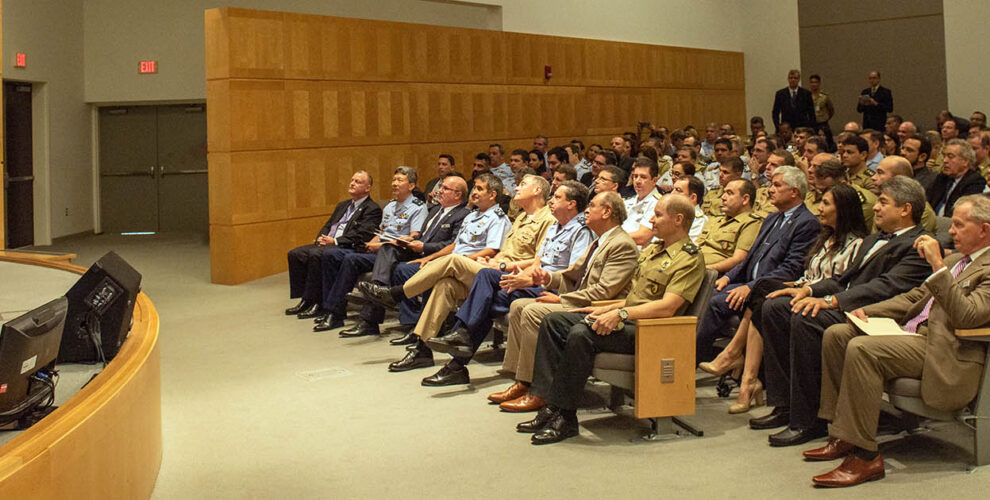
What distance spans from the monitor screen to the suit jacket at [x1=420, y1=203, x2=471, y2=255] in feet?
11.7

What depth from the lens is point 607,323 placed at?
4059mm

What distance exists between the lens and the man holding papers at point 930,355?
11.2ft

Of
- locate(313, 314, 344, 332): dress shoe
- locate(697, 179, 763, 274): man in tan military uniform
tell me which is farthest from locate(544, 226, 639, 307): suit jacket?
locate(313, 314, 344, 332): dress shoe

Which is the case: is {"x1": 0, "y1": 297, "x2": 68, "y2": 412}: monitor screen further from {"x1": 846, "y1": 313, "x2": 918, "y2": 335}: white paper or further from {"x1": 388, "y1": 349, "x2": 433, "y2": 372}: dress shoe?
{"x1": 846, "y1": 313, "x2": 918, "y2": 335}: white paper

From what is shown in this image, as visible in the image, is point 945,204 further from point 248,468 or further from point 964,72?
point 964,72

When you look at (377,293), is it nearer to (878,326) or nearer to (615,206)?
(615,206)

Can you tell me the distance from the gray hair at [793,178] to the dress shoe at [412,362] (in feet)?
7.07

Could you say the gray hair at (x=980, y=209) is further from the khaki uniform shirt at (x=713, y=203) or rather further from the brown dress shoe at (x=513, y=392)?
the khaki uniform shirt at (x=713, y=203)

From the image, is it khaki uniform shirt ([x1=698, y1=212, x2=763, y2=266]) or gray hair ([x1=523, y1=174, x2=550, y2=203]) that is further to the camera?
gray hair ([x1=523, y1=174, x2=550, y2=203])

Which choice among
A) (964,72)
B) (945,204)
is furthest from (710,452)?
(964,72)

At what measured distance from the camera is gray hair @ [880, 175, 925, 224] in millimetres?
3986

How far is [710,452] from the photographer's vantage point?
3.92 metres

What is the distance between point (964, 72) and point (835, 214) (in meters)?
8.04

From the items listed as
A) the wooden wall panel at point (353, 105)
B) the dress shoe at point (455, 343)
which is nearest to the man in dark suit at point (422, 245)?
the dress shoe at point (455, 343)
